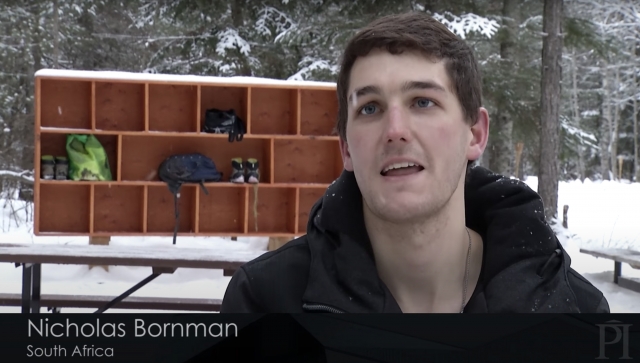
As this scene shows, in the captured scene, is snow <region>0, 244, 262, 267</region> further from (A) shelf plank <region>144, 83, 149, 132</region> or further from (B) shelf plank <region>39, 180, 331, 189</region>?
(A) shelf plank <region>144, 83, 149, 132</region>

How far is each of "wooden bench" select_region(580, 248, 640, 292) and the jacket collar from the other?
12.8 feet

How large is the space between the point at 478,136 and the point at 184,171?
17.3ft

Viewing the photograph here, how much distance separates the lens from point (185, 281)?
20.3 feet

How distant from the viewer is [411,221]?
4.23 feet

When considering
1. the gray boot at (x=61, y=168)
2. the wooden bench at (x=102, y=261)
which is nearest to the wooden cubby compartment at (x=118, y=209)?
the gray boot at (x=61, y=168)

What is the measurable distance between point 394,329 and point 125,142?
6.14 meters

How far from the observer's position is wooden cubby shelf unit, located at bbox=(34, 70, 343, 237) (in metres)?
6.40

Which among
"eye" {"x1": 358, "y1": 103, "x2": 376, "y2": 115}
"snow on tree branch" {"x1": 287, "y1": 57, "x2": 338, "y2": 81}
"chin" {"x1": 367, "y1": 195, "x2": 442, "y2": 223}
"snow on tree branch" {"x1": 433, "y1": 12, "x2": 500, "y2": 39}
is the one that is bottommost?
"chin" {"x1": 367, "y1": 195, "x2": 442, "y2": 223}

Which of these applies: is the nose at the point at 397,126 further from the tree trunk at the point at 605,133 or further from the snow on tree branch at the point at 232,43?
the tree trunk at the point at 605,133

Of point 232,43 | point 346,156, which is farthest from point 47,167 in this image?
point 346,156

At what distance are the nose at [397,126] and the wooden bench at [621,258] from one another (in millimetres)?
4254

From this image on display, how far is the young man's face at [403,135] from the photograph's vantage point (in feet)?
4.02

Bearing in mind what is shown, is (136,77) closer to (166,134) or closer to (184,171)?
(166,134)

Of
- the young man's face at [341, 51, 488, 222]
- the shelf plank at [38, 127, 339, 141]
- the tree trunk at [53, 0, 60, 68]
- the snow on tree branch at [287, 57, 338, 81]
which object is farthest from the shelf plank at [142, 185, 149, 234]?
the tree trunk at [53, 0, 60, 68]
